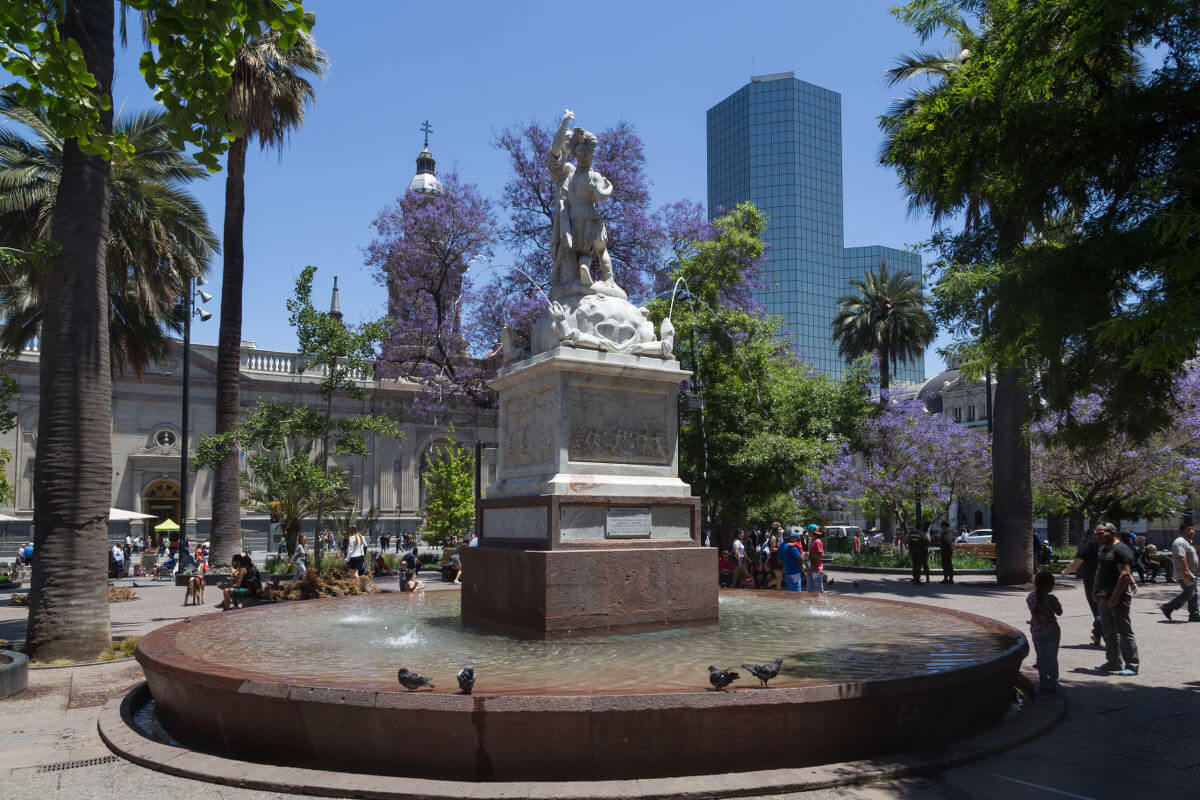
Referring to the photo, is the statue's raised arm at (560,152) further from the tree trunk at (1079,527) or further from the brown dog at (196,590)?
the tree trunk at (1079,527)

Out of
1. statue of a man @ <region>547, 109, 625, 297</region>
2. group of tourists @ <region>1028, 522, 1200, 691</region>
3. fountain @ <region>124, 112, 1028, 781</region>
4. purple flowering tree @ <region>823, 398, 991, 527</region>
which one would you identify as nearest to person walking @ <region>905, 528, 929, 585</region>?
Result: purple flowering tree @ <region>823, 398, 991, 527</region>

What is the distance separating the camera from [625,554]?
27.7ft

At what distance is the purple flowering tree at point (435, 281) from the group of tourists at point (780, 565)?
11.7 metres

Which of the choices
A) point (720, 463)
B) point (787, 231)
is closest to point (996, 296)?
point (720, 463)

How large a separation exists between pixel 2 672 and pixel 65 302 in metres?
4.77

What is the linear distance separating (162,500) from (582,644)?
43.2 meters

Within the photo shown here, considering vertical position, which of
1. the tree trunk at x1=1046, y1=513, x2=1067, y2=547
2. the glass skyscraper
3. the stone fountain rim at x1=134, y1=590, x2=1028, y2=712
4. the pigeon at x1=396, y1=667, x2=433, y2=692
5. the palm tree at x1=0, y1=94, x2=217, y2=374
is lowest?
the tree trunk at x1=1046, y1=513, x2=1067, y2=547

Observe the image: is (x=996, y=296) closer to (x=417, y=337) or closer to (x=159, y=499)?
(x=417, y=337)

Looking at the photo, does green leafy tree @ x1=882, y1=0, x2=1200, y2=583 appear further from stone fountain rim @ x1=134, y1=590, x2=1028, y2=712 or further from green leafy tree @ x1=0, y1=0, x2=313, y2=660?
green leafy tree @ x1=0, y1=0, x2=313, y2=660

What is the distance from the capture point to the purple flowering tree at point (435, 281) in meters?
28.4

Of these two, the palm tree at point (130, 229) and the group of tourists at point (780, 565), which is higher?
the palm tree at point (130, 229)

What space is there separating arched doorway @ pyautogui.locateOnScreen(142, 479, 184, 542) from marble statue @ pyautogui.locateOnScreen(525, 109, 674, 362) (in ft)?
133

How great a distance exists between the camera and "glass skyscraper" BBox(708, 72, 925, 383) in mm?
140750

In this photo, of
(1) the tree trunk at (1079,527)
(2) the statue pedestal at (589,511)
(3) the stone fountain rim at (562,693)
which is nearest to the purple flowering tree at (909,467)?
(1) the tree trunk at (1079,527)
